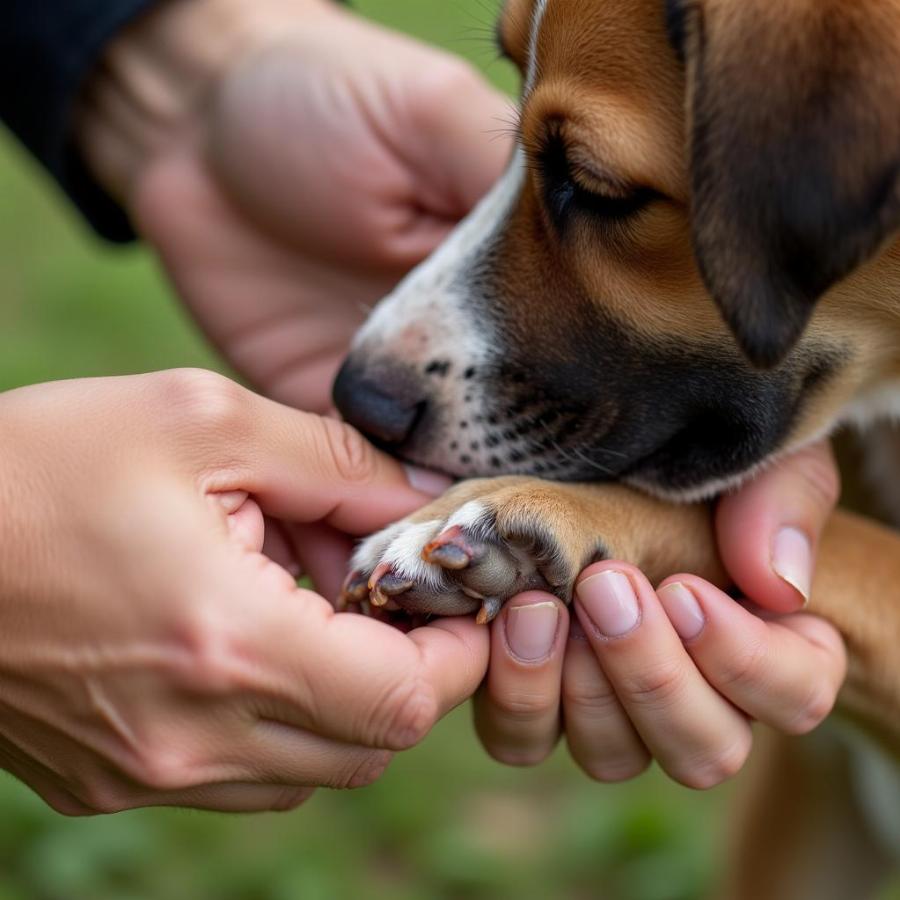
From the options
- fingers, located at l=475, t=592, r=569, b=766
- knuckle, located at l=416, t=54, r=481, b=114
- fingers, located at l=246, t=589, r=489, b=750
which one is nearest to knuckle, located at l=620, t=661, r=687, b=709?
fingers, located at l=475, t=592, r=569, b=766

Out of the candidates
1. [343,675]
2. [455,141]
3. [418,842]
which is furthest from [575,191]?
[418,842]

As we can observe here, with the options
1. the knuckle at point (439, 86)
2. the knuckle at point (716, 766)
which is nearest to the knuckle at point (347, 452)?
the knuckle at point (716, 766)

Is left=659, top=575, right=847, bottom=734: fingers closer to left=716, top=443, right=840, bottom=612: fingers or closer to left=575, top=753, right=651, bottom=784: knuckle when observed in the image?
left=716, top=443, right=840, bottom=612: fingers

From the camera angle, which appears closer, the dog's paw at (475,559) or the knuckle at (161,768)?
the knuckle at (161,768)

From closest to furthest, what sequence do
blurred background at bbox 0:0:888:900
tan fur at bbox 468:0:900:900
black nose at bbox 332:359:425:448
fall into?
tan fur at bbox 468:0:900:900 → black nose at bbox 332:359:425:448 → blurred background at bbox 0:0:888:900

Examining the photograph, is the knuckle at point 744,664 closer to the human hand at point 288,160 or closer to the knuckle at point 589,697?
the knuckle at point 589,697

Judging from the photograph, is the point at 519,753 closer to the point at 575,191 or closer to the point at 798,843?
the point at 575,191
